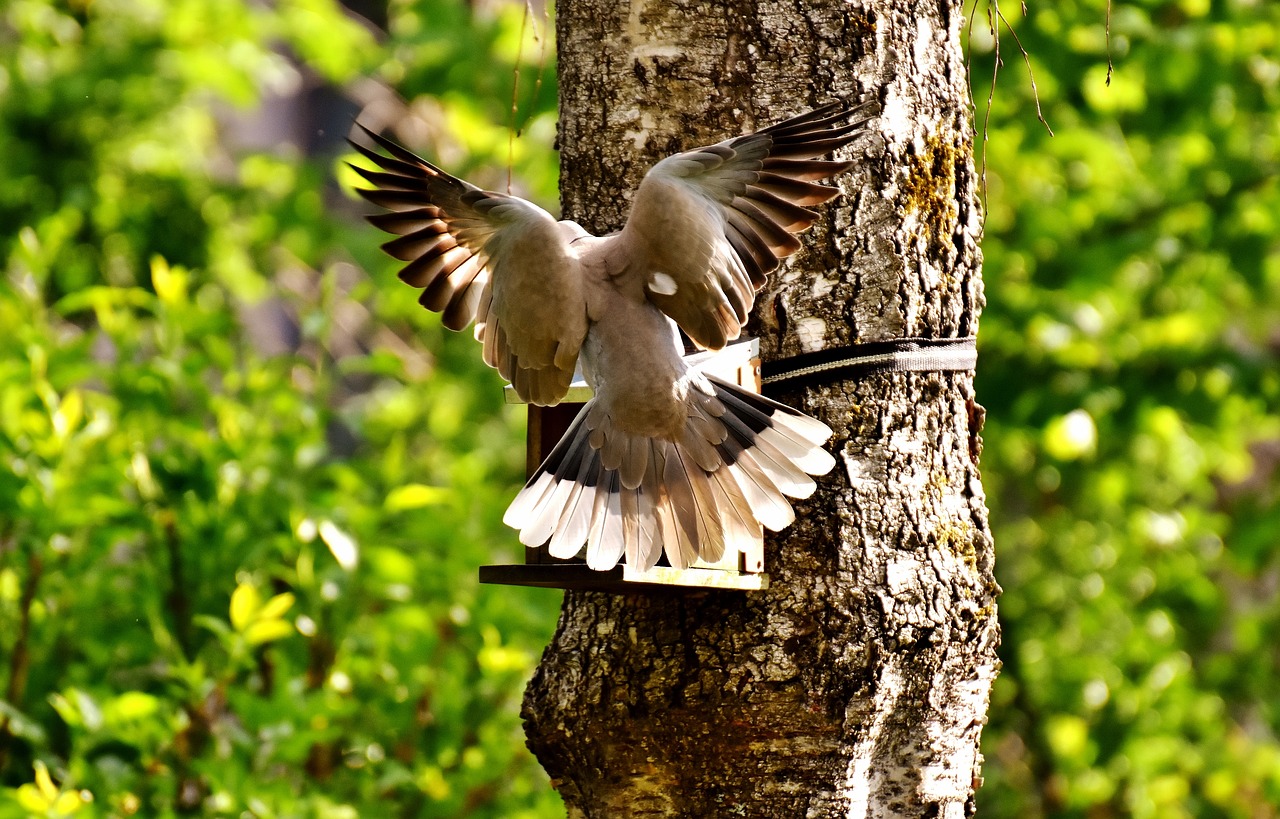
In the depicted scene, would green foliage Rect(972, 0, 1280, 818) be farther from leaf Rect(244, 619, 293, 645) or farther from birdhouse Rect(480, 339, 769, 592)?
leaf Rect(244, 619, 293, 645)

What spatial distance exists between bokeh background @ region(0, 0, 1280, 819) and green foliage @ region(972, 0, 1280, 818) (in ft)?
0.07

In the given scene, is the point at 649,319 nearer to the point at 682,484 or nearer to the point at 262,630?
the point at 682,484

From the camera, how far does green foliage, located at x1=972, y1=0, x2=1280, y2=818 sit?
4586 mm

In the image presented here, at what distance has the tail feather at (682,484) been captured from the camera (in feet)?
6.29

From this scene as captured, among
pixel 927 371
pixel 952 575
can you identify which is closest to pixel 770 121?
pixel 927 371

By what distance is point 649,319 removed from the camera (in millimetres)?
2068

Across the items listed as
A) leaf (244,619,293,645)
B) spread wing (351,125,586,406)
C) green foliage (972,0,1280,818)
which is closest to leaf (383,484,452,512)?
leaf (244,619,293,645)

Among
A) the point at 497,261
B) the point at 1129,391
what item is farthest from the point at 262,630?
the point at 1129,391

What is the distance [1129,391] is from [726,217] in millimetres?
3399

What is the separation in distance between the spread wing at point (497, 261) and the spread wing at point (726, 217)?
5.2 inches

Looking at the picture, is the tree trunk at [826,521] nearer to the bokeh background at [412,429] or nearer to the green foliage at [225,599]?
the bokeh background at [412,429]

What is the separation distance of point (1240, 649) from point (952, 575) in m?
4.80

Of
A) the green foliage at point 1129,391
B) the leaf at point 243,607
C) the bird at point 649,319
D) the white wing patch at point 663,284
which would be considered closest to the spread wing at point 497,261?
the bird at point 649,319

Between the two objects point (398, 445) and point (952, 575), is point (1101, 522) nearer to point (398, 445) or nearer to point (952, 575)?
point (398, 445)
